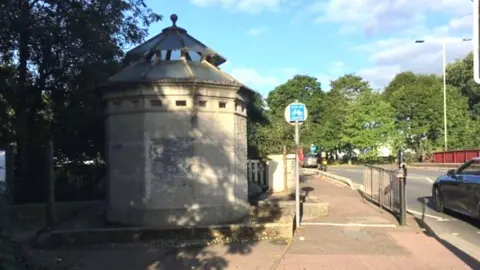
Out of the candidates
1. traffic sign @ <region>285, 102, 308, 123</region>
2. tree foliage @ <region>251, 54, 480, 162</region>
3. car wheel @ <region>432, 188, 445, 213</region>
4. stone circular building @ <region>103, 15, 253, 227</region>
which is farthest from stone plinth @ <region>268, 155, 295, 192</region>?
tree foliage @ <region>251, 54, 480, 162</region>

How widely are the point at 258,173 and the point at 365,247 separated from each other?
826 cm

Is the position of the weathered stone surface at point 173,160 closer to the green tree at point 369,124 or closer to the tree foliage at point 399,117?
the tree foliage at point 399,117

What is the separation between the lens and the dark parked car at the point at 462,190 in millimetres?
12938

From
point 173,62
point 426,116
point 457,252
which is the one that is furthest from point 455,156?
point 457,252

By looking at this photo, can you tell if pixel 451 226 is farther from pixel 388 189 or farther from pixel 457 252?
pixel 457 252

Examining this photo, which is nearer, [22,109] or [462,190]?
[462,190]

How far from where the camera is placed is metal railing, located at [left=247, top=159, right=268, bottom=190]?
1784 centimetres

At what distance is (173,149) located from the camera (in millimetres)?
11430

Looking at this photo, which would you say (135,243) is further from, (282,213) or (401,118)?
(401,118)

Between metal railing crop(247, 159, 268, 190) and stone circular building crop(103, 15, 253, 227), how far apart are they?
18.8 feet

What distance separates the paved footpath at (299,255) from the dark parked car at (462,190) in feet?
6.69

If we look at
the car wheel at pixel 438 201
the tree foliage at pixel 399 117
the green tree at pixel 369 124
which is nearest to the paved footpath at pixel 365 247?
the car wheel at pixel 438 201

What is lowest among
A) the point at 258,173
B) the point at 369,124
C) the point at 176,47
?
the point at 258,173

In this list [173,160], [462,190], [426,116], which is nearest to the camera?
[173,160]
